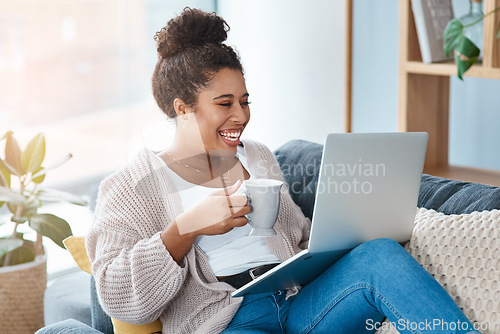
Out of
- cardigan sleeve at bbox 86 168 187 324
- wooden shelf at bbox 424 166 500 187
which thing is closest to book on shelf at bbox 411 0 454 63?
wooden shelf at bbox 424 166 500 187

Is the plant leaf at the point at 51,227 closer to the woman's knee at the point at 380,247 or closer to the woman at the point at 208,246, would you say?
the woman at the point at 208,246

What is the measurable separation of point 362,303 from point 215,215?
0.37 meters

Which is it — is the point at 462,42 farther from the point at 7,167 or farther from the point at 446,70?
the point at 7,167

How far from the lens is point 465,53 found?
1.98 metres

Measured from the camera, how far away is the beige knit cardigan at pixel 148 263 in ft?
4.56

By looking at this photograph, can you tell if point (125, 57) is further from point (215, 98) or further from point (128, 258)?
point (128, 258)

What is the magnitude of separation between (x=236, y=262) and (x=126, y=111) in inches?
75.6

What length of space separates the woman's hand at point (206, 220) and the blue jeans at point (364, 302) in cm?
23

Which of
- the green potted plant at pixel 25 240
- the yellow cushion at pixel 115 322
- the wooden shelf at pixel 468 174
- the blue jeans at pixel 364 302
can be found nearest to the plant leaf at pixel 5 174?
the green potted plant at pixel 25 240

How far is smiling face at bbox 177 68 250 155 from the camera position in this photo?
1.55 m

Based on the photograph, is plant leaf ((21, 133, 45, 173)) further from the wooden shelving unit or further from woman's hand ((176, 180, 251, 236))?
the wooden shelving unit

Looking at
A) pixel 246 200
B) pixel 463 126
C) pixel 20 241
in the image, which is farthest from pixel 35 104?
pixel 246 200

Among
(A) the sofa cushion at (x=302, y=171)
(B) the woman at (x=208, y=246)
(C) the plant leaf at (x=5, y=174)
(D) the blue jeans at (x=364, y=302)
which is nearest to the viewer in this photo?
(D) the blue jeans at (x=364, y=302)

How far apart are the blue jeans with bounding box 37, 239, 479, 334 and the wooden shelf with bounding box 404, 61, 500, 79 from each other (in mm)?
921
